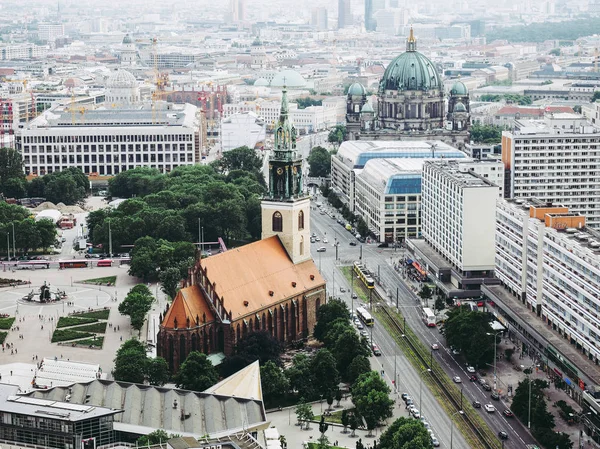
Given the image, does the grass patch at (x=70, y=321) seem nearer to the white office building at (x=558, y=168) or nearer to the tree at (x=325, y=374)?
the tree at (x=325, y=374)

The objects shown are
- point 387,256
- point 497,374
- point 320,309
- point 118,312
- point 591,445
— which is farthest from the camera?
point 387,256

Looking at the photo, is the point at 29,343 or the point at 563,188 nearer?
the point at 29,343

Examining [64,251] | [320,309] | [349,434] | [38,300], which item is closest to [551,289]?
[320,309]

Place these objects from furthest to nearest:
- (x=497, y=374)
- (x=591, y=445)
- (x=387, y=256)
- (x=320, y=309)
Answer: (x=387, y=256), (x=320, y=309), (x=497, y=374), (x=591, y=445)

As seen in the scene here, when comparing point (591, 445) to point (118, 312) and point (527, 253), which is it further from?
point (118, 312)

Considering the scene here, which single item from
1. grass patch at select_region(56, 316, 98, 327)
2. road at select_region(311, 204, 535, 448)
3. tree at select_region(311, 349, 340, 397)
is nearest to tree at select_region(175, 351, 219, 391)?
tree at select_region(311, 349, 340, 397)

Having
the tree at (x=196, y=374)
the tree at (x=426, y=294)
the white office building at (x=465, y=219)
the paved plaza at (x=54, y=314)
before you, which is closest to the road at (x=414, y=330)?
the tree at (x=426, y=294)

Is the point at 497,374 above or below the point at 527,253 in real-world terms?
below

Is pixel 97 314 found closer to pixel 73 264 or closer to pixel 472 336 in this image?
pixel 73 264
